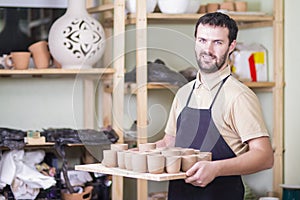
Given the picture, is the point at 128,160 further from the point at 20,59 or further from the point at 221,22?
the point at 20,59

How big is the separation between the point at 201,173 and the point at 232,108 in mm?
305

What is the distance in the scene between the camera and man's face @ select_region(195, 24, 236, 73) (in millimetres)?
2150

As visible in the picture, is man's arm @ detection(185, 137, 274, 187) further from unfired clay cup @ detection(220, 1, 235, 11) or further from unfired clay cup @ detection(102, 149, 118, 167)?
unfired clay cup @ detection(220, 1, 235, 11)

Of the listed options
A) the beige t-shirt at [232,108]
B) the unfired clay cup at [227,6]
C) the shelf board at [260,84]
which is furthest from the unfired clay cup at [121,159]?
the unfired clay cup at [227,6]

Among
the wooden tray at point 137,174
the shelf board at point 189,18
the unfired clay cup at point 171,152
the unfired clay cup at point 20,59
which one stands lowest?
the wooden tray at point 137,174

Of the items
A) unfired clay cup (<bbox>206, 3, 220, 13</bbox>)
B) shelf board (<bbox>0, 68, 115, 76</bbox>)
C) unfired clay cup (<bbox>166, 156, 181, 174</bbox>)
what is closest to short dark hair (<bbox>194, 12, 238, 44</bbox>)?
unfired clay cup (<bbox>166, 156, 181, 174</bbox>)

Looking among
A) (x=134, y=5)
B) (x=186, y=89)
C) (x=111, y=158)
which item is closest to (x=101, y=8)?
(x=134, y=5)

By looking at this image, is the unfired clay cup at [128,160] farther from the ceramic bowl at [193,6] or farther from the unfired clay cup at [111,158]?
the ceramic bowl at [193,6]

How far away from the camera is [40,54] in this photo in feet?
10.5

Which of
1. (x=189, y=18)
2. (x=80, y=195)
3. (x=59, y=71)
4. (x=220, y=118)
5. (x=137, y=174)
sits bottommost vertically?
(x=80, y=195)

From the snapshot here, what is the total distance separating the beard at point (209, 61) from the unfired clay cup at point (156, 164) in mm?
347

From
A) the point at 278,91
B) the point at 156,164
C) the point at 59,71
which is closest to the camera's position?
the point at 156,164

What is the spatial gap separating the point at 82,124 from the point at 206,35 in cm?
146

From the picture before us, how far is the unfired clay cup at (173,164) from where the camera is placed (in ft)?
6.45
